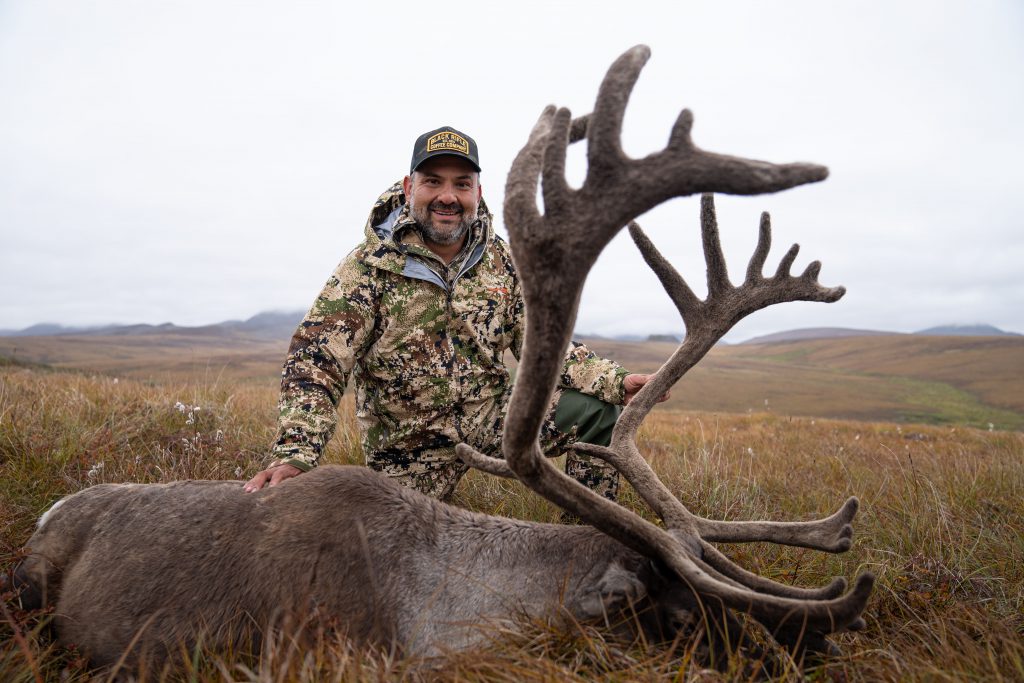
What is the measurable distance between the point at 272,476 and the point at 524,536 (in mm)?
1405

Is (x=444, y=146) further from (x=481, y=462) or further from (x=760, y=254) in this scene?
(x=481, y=462)

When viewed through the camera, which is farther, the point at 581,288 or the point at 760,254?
the point at 760,254

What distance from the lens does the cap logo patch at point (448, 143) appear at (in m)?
4.45

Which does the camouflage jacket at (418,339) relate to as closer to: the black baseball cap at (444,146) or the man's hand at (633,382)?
the man's hand at (633,382)

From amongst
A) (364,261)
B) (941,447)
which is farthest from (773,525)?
(941,447)

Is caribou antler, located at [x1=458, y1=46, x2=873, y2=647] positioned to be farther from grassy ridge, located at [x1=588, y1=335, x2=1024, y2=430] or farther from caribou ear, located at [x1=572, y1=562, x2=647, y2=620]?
grassy ridge, located at [x1=588, y1=335, x2=1024, y2=430]

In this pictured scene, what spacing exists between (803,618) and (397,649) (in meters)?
1.61

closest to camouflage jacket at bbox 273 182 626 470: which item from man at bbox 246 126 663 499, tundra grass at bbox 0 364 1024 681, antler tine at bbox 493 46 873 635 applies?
man at bbox 246 126 663 499

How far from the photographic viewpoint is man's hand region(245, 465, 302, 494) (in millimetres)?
3266

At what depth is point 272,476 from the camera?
3.34 m

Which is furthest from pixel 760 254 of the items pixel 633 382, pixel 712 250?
pixel 633 382

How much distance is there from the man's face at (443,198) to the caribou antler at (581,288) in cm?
196

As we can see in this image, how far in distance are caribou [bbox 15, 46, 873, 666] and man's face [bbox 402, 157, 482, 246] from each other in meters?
1.66

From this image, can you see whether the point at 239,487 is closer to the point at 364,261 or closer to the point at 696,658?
the point at 364,261
